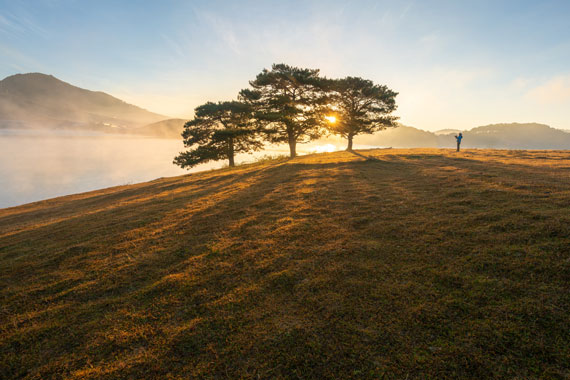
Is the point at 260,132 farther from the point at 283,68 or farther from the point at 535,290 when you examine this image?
the point at 535,290

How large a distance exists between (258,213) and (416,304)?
6.30 m

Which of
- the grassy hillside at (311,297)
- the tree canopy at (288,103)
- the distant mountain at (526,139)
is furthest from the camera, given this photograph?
the distant mountain at (526,139)

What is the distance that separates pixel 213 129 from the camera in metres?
31.2

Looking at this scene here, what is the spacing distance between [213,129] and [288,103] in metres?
11.7

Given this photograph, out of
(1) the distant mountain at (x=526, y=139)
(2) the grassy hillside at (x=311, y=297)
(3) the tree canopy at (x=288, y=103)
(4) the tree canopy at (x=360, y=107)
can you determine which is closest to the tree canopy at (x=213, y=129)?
(3) the tree canopy at (x=288, y=103)

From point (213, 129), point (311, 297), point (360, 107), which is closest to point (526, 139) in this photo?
point (360, 107)

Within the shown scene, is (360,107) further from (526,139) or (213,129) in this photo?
(526,139)

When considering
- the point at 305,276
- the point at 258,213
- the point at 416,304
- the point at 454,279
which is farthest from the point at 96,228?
the point at 454,279

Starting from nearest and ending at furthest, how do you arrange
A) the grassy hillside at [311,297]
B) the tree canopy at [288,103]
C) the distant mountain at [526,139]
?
the grassy hillside at [311,297] < the tree canopy at [288,103] < the distant mountain at [526,139]

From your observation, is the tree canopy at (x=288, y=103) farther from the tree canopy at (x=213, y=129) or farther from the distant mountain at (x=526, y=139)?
the distant mountain at (x=526, y=139)

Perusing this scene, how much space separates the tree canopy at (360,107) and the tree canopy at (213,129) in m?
14.0

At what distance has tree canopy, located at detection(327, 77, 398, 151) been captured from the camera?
3400 centimetres

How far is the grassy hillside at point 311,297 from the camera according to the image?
2.79 metres

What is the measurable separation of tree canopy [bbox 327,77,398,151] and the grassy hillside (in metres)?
29.1
